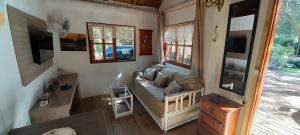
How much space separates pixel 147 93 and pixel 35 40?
1989 millimetres

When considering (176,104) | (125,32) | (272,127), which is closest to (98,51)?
(125,32)

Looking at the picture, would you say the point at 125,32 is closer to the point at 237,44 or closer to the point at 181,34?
the point at 181,34

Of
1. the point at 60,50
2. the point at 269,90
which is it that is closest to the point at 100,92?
the point at 60,50

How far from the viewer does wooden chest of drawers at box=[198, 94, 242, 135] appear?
1.64m

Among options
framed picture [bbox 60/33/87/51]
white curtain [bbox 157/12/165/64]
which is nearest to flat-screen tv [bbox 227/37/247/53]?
white curtain [bbox 157/12/165/64]

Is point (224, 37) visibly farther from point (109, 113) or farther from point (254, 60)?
point (109, 113)

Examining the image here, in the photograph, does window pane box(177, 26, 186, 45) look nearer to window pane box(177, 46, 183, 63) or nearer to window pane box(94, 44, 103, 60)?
window pane box(177, 46, 183, 63)

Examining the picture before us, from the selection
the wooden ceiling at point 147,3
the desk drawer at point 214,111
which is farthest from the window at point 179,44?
the desk drawer at point 214,111

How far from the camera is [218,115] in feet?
5.56

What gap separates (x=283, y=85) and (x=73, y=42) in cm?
548

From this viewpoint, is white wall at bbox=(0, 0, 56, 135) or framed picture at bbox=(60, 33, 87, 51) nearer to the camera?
white wall at bbox=(0, 0, 56, 135)

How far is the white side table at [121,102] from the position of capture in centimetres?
245

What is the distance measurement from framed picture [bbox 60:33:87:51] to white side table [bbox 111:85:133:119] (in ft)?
4.53

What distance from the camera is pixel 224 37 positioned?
1.94 m
